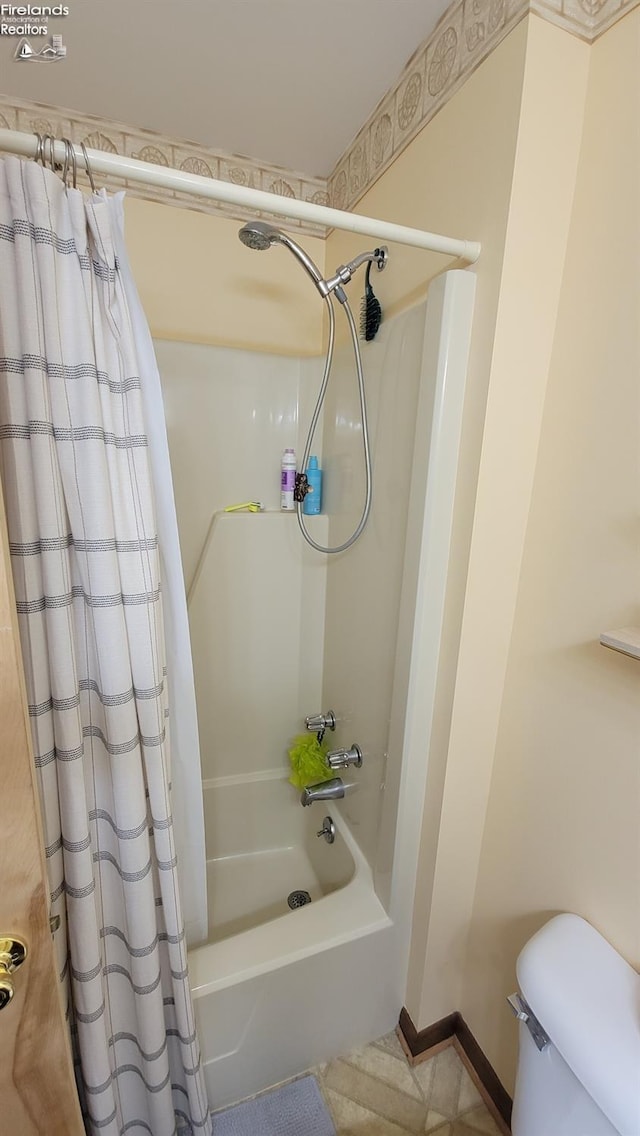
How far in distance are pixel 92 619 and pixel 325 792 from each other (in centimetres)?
92

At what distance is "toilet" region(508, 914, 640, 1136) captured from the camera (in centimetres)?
58

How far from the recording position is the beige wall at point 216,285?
1.35m

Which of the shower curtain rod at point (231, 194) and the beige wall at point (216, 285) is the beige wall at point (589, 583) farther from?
the beige wall at point (216, 285)

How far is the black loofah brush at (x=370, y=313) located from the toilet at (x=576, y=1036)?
133cm

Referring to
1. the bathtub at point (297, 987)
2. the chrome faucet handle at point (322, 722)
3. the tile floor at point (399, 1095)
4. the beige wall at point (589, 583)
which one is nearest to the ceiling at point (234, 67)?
the beige wall at point (589, 583)

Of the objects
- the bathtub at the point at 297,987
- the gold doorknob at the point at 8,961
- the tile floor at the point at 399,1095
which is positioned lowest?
the tile floor at the point at 399,1095

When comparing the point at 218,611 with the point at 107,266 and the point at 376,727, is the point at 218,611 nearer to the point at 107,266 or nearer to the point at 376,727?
the point at 376,727

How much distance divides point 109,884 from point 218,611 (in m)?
0.86

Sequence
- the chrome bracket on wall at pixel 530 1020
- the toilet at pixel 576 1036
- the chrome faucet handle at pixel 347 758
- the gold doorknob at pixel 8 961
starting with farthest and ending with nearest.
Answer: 1. the chrome faucet handle at pixel 347 758
2. the chrome bracket on wall at pixel 530 1020
3. the toilet at pixel 576 1036
4. the gold doorknob at pixel 8 961

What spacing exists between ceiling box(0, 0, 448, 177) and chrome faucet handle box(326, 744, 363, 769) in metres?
1.70

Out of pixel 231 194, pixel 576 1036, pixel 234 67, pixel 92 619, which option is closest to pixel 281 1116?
pixel 576 1036

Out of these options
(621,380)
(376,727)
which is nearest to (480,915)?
(376,727)

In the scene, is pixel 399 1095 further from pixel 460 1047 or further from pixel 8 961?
pixel 8 961

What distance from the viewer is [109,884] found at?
850mm
